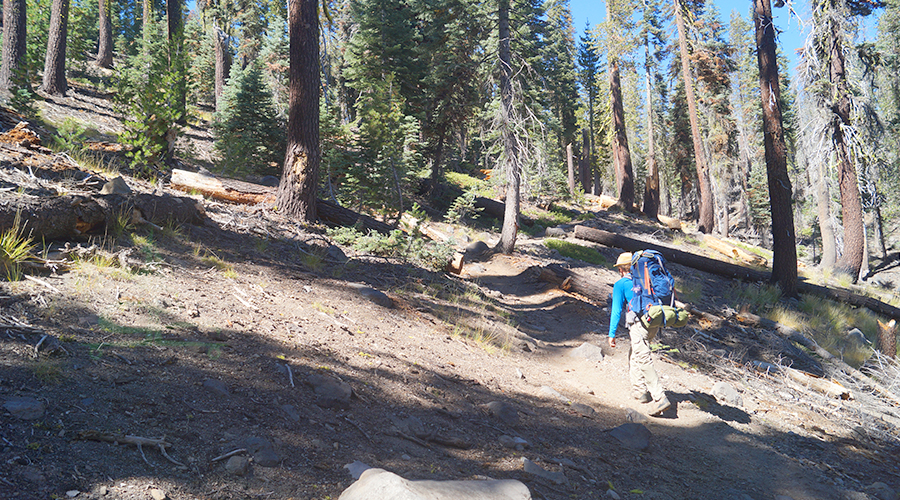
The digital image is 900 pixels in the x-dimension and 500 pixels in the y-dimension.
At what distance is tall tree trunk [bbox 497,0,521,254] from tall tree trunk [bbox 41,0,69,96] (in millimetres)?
13067

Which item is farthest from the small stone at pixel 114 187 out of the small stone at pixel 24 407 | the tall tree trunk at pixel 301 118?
the small stone at pixel 24 407

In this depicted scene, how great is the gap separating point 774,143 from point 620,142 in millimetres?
13267

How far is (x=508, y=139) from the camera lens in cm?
1373

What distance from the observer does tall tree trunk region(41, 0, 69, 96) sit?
14.1m

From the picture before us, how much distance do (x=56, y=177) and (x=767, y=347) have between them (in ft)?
39.3

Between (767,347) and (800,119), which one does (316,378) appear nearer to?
(767,347)

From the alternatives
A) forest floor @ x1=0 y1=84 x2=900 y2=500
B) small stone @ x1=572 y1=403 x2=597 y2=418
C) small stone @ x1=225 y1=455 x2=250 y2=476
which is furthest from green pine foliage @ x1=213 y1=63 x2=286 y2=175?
small stone @ x1=225 y1=455 x2=250 y2=476

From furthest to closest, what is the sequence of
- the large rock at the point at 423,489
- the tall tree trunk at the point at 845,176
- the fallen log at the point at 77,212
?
1. the tall tree trunk at the point at 845,176
2. the fallen log at the point at 77,212
3. the large rock at the point at 423,489

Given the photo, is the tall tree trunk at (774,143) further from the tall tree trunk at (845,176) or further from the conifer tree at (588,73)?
the conifer tree at (588,73)

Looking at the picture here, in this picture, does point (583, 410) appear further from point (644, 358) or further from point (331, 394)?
point (331, 394)

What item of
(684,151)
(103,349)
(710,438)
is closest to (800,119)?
(710,438)

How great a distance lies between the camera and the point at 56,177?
228 inches

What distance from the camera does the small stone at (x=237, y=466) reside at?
2.62 metres

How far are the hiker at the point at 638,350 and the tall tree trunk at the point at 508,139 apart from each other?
7818mm
